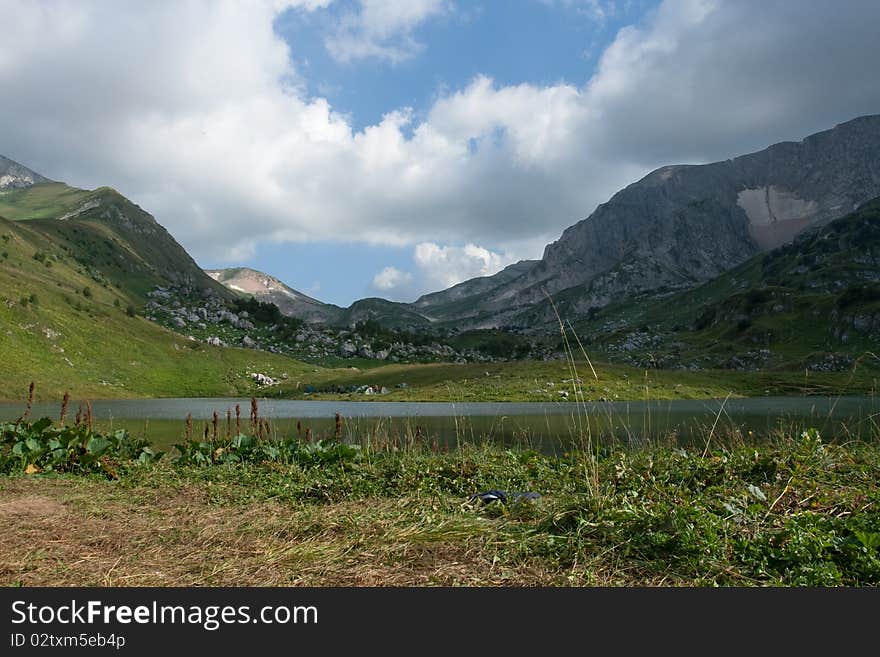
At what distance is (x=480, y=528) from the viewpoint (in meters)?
6.59

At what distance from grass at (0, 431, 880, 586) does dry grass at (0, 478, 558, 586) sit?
3 centimetres

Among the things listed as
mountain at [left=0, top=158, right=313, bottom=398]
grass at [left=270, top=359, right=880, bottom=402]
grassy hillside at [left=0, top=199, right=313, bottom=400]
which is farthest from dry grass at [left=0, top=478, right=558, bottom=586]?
grassy hillside at [left=0, top=199, right=313, bottom=400]

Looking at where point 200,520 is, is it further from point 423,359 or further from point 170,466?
point 423,359

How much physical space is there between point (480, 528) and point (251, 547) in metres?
2.63

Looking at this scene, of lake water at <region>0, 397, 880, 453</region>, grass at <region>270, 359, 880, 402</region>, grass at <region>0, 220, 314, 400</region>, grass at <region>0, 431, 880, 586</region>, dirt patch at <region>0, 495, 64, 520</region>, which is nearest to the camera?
grass at <region>0, 431, 880, 586</region>

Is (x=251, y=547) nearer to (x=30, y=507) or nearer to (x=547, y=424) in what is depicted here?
(x=30, y=507)

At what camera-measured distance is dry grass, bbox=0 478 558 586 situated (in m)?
5.29

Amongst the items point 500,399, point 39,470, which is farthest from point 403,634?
point 500,399

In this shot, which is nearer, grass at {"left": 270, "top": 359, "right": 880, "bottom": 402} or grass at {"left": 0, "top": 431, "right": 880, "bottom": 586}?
grass at {"left": 0, "top": 431, "right": 880, "bottom": 586}

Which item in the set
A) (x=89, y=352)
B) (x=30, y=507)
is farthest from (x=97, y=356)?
(x=30, y=507)

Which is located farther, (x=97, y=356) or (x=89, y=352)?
(x=97, y=356)

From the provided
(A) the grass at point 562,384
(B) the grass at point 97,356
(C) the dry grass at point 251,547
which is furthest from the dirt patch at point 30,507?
(B) the grass at point 97,356

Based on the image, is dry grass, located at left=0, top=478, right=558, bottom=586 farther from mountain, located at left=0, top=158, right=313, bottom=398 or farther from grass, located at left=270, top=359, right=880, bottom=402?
mountain, located at left=0, top=158, right=313, bottom=398

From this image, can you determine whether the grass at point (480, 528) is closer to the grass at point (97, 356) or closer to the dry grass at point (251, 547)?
the dry grass at point (251, 547)
